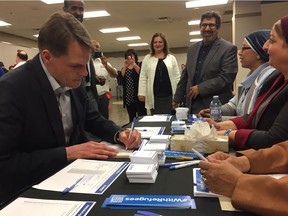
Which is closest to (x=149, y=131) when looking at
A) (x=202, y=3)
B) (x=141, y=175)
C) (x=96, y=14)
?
(x=141, y=175)

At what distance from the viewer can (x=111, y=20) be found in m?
8.02

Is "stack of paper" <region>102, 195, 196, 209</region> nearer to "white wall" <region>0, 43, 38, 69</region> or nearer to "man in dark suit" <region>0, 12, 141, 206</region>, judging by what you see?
"man in dark suit" <region>0, 12, 141, 206</region>

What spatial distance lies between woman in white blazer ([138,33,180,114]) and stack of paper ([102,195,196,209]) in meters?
2.61

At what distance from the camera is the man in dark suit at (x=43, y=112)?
1.10 m

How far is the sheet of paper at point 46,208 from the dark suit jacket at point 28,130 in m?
0.23

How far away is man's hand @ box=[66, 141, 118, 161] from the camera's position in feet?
3.89

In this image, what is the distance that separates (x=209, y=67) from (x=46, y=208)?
2.26 meters

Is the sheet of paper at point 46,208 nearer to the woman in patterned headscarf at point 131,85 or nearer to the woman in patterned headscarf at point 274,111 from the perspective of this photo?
the woman in patterned headscarf at point 274,111

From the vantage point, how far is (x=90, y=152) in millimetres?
1200

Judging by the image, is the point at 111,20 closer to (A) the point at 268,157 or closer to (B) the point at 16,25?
(B) the point at 16,25

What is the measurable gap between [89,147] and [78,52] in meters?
0.44

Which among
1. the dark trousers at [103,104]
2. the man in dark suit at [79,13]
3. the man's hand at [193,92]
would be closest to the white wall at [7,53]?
the dark trousers at [103,104]

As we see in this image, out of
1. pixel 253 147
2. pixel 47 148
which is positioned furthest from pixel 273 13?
pixel 47 148

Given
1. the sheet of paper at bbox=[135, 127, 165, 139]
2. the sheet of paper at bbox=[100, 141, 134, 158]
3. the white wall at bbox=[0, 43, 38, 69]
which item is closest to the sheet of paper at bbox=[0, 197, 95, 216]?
the sheet of paper at bbox=[100, 141, 134, 158]
